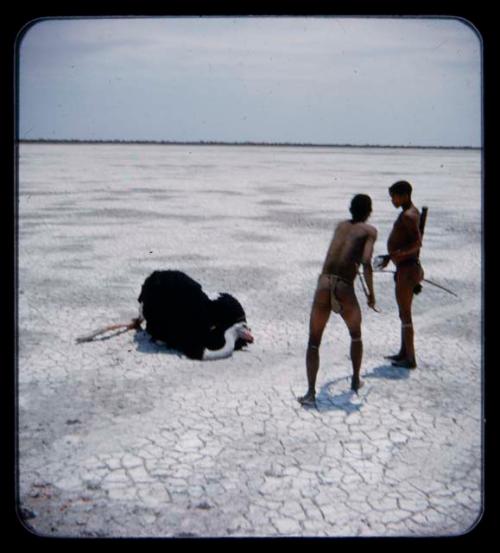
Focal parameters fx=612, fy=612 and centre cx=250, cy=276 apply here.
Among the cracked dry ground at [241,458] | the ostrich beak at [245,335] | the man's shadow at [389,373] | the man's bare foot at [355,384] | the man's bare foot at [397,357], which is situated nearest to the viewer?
the cracked dry ground at [241,458]

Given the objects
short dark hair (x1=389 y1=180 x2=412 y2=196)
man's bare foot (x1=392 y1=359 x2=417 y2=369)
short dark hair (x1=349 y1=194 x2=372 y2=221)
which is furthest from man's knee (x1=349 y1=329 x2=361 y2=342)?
short dark hair (x1=389 y1=180 x2=412 y2=196)

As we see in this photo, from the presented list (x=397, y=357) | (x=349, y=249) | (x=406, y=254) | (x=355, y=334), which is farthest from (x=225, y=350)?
(x=406, y=254)

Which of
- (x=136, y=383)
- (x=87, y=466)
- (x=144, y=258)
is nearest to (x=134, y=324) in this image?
(x=136, y=383)

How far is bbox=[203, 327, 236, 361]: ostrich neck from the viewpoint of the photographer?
6.07 meters

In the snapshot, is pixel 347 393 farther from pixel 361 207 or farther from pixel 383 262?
pixel 361 207

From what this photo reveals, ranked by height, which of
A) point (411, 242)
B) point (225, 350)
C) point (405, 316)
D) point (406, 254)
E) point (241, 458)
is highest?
point (411, 242)

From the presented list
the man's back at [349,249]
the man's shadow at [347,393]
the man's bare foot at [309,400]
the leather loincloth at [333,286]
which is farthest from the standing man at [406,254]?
the man's bare foot at [309,400]

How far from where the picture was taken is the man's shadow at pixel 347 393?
5.07 meters

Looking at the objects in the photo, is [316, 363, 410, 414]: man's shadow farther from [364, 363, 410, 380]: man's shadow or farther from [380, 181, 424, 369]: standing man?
[380, 181, 424, 369]: standing man

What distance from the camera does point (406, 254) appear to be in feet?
18.4

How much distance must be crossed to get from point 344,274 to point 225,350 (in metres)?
1.72

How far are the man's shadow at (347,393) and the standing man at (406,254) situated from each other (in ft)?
0.58

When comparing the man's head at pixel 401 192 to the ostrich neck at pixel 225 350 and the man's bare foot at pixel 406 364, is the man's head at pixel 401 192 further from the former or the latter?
the ostrich neck at pixel 225 350

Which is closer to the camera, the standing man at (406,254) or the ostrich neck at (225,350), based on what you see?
the standing man at (406,254)
